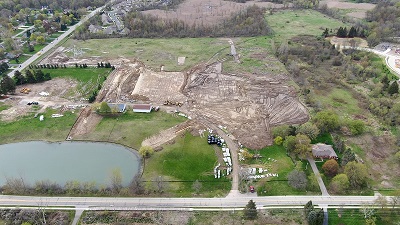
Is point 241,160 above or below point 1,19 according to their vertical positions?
below

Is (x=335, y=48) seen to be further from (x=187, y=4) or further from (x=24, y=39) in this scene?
(x=24, y=39)

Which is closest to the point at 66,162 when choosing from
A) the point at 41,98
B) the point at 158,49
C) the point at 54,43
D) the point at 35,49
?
the point at 41,98

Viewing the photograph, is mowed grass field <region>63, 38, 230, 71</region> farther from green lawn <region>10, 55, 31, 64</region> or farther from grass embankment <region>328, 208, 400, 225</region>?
grass embankment <region>328, 208, 400, 225</region>

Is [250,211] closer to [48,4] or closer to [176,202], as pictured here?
[176,202]

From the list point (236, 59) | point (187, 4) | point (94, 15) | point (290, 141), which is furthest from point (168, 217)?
point (187, 4)

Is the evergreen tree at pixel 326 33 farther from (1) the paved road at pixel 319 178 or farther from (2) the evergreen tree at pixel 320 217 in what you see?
(2) the evergreen tree at pixel 320 217

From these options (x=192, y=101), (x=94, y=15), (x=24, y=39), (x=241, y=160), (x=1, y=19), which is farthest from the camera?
(x=94, y=15)
